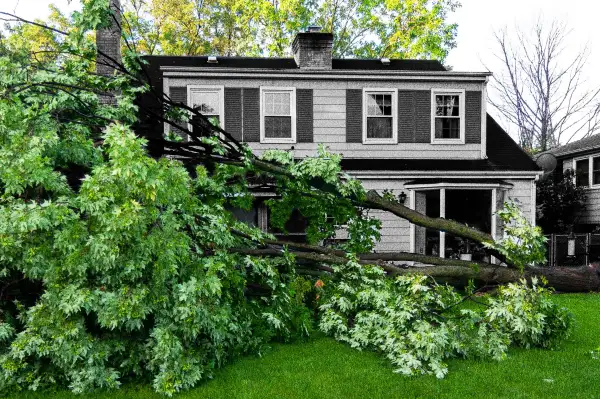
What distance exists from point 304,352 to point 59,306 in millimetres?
2674

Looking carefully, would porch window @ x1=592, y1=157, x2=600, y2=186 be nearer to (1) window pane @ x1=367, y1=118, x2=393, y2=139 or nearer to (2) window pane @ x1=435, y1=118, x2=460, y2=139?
(2) window pane @ x1=435, y1=118, x2=460, y2=139

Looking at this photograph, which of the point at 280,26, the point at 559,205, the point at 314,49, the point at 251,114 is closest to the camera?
the point at 251,114

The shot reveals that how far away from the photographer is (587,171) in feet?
65.8

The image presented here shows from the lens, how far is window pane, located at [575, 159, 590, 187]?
20.0m

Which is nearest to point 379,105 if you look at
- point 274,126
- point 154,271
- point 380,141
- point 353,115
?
point 353,115

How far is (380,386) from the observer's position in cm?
499

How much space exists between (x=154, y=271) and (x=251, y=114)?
10.0 meters

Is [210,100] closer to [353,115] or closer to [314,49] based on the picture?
[314,49]

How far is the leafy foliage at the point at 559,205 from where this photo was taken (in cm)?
1900

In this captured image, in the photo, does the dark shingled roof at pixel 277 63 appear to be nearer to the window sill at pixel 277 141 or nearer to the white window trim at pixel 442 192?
the window sill at pixel 277 141

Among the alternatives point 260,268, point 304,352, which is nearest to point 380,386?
point 304,352

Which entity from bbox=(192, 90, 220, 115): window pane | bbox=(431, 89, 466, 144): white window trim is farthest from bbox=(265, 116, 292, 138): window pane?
bbox=(431, 89, 466, 144): white window trim

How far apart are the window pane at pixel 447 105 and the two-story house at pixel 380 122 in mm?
27

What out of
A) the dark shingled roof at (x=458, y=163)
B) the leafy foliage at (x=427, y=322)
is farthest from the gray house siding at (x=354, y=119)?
the leafy foliage at (x=427, y=322)
